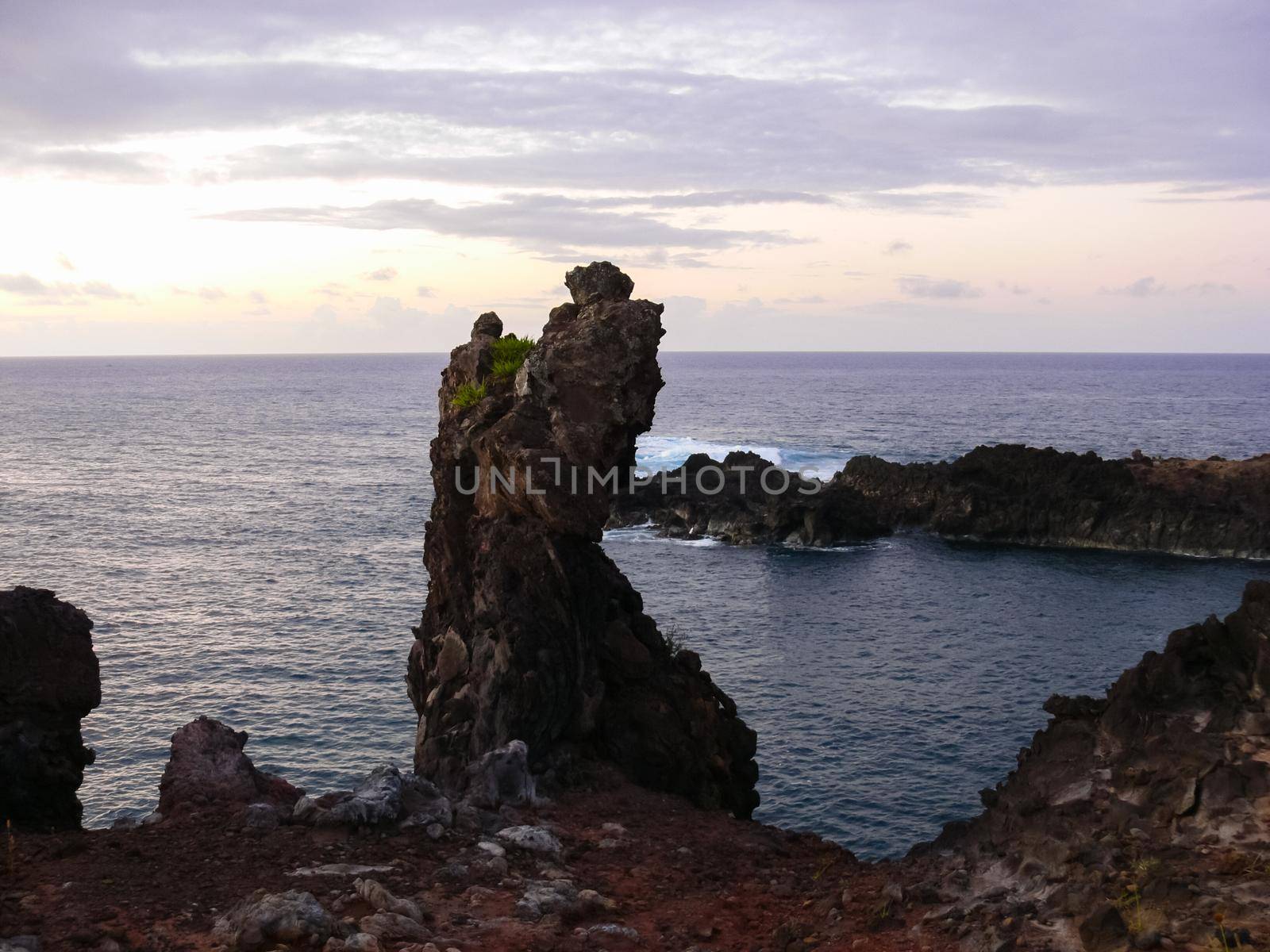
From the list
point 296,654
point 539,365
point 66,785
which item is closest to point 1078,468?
point 296,654

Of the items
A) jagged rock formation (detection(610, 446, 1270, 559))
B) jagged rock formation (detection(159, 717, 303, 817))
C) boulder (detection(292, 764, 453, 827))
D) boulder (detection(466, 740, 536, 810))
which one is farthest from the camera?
jagged rock formation (detection(610, 446, 1270, 559))

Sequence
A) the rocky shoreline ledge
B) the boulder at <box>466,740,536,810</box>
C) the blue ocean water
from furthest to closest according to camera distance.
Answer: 1. the blue ocean water
2. the boulder at <box>466,740,536,810</box>
3. the rocky shoreline ledge

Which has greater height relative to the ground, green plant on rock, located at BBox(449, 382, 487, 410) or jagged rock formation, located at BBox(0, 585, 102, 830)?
green plant on rock, located at BBox(449, 382, 487, 410)

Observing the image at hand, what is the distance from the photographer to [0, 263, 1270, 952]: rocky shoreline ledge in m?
14.5

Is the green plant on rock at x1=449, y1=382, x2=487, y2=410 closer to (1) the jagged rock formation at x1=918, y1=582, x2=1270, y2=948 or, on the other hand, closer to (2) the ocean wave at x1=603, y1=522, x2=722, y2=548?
(1) the jagged rock formation at x1=918, y1=582, x2=1270, y2=948

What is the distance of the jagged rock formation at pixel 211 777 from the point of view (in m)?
19.0

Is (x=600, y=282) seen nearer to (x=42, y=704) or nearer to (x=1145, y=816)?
(x=42, y=704)

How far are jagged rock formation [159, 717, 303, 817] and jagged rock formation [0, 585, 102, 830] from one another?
1.78 metres

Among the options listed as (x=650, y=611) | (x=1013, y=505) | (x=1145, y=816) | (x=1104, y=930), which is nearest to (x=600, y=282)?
(x=1145, y=816)

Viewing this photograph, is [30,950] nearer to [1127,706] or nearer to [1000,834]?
[1000,834]

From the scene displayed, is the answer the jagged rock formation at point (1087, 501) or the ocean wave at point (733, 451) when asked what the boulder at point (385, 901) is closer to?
the jagged rock formation at point (1087, 501)

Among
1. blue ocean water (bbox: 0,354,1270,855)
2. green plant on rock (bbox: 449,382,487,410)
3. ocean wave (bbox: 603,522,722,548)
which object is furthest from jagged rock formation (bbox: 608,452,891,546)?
green plant on rock (bbox: 449,382,487,410)

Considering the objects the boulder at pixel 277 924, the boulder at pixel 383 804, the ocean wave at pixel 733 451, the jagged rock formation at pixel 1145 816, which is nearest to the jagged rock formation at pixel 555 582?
the boulder at pixel 383 804

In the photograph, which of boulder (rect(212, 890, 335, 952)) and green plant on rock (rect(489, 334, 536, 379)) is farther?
green plant on rock (rect(489, 334, 536, 379))
